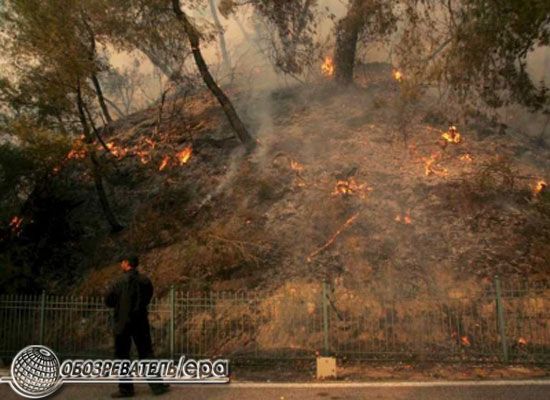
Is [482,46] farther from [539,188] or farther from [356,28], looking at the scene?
[356,28]

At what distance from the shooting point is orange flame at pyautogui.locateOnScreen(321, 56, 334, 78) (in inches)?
882

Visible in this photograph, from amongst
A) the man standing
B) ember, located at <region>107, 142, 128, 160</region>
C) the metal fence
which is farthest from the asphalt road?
ember, located at <region>107, 142, 128, 160</region>

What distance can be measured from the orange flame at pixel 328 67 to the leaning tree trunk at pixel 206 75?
7019 millimetres

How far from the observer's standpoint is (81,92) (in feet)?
47.2

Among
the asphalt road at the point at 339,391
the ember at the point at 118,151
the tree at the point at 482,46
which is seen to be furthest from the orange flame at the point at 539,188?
the ember at the point at 118,151

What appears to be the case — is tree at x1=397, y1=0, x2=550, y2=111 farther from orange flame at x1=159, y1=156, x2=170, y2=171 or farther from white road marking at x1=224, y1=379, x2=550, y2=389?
orange flame at x1=159, y1=156, x2=170, y2=171

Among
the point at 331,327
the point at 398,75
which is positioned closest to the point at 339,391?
the point at 331,327

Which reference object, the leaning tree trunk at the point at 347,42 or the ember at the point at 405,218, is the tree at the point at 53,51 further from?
the leaning tree trunk at the point at 347,42

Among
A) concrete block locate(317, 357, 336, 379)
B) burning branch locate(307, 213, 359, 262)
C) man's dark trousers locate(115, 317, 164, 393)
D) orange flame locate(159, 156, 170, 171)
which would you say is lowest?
concrete block locate(317, 357, 336, 379)

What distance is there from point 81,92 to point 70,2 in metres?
2.45

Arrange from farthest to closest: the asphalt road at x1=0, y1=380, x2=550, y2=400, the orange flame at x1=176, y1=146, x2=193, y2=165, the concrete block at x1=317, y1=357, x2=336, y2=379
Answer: the orange flame at x1=176, y1=146, x2=193, y2=165 < the concrete block at x1=317, y1=357, x2=336, y2=379 < the asphalt road at x1=0, y1=380, x2=550, y2=400

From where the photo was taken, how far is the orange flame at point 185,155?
17484 millimetres

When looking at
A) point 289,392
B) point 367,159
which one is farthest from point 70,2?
point 289,392

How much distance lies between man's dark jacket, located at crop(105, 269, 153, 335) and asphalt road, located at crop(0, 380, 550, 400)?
3.27ft
